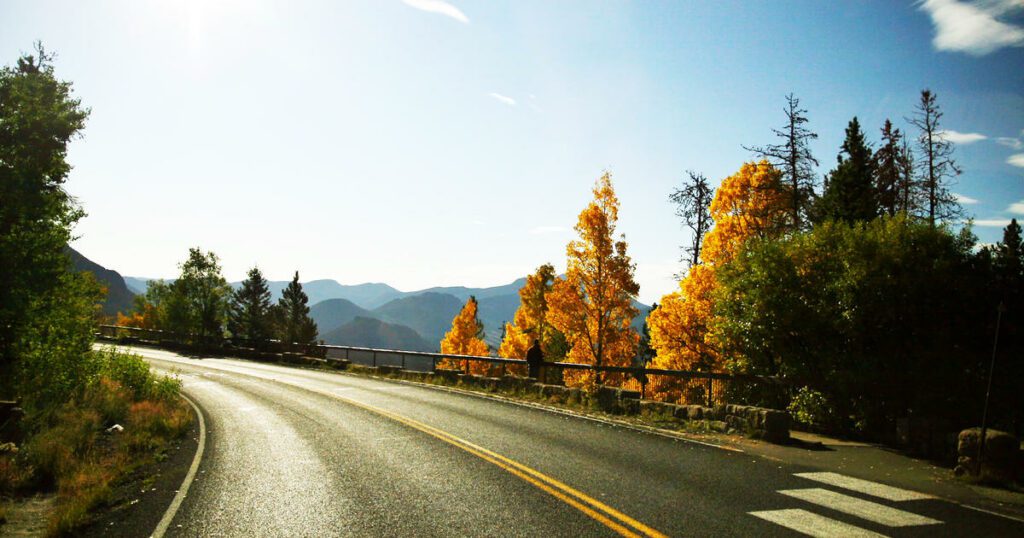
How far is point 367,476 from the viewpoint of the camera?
848cm

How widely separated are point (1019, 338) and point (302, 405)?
1891cm

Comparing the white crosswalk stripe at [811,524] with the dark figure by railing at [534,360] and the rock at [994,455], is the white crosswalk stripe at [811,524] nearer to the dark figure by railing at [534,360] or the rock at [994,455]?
the rock at [994,455]

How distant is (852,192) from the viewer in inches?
1254

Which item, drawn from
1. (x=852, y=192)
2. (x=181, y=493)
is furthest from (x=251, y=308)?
(x=181, y=493)

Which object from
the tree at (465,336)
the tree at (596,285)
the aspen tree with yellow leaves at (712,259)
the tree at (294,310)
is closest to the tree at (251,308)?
the tree at (294,310)

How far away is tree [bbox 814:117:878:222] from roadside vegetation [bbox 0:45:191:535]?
1210 inches

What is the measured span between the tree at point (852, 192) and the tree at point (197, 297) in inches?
2673

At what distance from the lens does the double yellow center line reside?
19.5 feet

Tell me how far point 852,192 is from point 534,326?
29098 millimetres

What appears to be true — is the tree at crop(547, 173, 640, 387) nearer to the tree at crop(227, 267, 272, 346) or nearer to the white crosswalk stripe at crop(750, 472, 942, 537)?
the white crosswalk stripe at crop(750, 472, 942, 537)

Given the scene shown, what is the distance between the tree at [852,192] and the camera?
30234 mm

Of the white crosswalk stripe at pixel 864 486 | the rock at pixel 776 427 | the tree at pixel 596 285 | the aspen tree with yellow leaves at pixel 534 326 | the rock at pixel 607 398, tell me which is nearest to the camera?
the white crosswalk stripe at pixel 864 486

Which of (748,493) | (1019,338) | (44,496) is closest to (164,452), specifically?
(44,496)

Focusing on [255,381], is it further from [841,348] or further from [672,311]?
[841,348]
